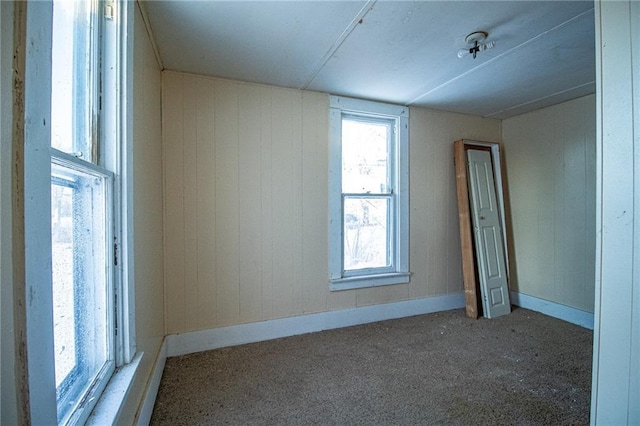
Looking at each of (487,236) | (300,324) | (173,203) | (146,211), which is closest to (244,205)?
(173,203)

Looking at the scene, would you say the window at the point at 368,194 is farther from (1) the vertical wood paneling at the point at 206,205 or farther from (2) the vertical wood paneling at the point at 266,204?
(1) the vertical wood paneling at the point at 206,205

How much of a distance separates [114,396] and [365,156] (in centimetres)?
265

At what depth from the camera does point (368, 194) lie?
2963 mm

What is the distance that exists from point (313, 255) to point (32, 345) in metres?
2.25

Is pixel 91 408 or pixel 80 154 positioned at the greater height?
pixel 80 154

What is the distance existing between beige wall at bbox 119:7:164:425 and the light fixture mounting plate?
1.96m

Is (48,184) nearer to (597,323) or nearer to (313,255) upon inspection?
(597,323)

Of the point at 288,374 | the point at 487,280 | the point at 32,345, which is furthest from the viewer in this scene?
the point at 487,280

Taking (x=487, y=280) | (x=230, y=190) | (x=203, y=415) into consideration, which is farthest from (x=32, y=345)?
(x=487, y=280)

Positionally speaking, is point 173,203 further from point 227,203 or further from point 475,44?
point 475,44

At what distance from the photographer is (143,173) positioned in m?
1.58

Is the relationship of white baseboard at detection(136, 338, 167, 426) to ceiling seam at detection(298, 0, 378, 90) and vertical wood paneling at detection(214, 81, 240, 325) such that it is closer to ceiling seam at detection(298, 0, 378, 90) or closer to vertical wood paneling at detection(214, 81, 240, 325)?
vertical wood paneling at detection(214, 81, 240, 325)

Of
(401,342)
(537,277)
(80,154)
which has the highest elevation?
(80,154)

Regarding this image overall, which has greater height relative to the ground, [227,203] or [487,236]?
[227,203]
